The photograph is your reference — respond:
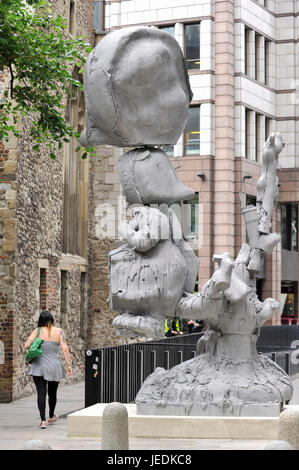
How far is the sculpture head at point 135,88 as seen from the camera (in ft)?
30.5

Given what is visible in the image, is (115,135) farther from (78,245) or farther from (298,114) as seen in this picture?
(298,114)

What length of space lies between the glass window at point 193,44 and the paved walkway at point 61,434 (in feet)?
51.5

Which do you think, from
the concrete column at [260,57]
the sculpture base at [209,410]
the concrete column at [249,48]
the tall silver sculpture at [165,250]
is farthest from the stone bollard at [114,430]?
the concrete column at [260,57]

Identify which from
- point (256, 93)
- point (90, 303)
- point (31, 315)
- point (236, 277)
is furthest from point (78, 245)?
point (236, 277)

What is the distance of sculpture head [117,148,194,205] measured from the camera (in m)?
9.63

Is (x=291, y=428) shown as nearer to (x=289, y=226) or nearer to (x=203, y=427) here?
(x=203, y=427)

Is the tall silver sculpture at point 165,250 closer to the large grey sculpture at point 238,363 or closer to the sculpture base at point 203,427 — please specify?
the large grey sculpture at point 238,363

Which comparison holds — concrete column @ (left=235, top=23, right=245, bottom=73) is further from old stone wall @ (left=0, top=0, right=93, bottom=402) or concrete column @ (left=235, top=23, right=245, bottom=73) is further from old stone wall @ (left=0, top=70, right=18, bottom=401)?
old stone wall @ (left=0, top=70, right=18, bottom=401)

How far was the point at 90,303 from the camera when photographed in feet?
92.6

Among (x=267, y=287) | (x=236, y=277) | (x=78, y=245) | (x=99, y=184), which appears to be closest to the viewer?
(x=236, y=277)

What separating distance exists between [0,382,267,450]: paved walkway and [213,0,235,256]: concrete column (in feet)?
39.2

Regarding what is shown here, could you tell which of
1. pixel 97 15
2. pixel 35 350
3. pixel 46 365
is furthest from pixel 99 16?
pixel 46 365

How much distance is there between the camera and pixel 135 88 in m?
9.33
